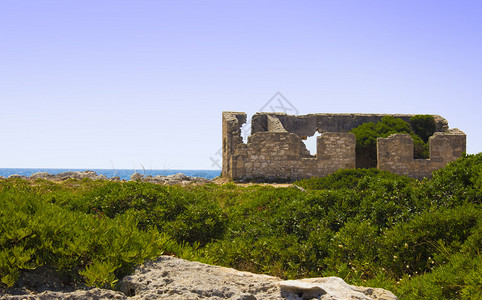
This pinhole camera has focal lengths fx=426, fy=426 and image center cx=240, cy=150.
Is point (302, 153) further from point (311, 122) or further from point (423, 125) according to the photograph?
point (423, 125)

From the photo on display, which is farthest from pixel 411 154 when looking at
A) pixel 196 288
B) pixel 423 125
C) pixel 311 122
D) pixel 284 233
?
pixel 196 288

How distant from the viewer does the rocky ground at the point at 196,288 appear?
3.06 m

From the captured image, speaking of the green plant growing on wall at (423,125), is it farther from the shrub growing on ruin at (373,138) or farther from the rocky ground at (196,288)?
the rocky ground at (196,288)

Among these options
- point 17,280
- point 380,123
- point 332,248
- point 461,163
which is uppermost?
point 380,123

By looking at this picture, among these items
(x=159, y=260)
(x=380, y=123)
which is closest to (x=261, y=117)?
(x=380, y=123)

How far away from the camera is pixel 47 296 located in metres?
2.95

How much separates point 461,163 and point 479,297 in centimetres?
369

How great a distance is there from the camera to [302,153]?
18766mm

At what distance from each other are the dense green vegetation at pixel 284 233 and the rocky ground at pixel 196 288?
0.11 meters

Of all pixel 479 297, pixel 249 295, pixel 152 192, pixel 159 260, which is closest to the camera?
pixel 249 295

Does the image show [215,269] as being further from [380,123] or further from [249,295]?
[380,123]

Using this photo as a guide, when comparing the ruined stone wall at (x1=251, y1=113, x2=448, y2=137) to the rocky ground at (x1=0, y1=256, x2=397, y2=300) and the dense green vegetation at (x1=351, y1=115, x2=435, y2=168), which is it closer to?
the dense green vegetation at (x1=351, y1=115, x2=435, y2=168)

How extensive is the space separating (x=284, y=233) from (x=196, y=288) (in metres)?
3.19

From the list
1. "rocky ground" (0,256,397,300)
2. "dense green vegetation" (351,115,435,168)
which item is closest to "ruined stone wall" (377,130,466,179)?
"dense green vegetation" (351,115,435,168)
